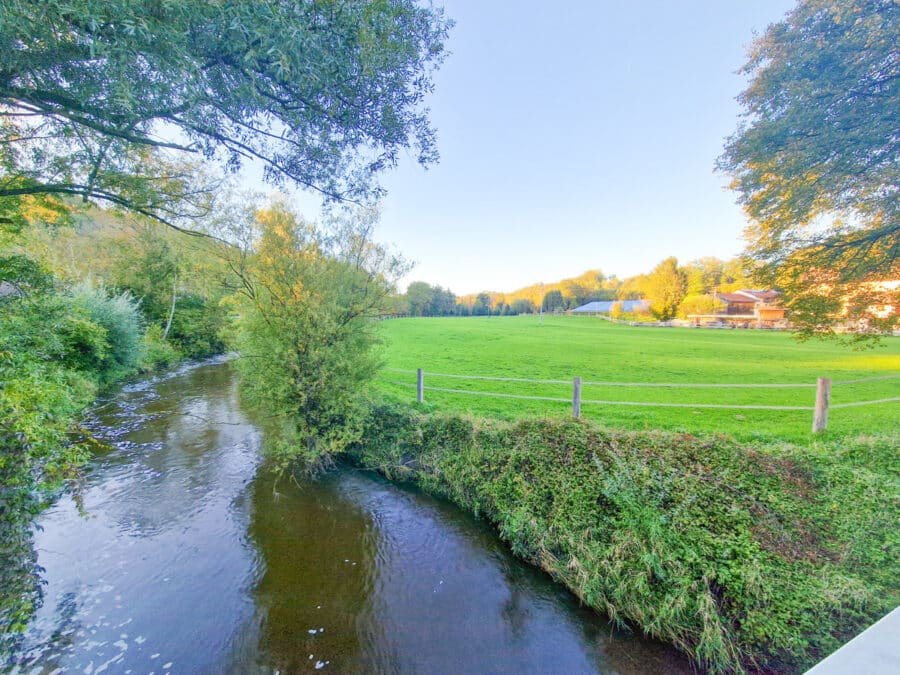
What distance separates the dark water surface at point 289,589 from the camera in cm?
322

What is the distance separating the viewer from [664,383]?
378 inches

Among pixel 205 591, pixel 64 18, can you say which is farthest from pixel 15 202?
pixel 205 591

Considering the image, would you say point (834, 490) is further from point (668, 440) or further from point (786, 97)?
point (786, 97)

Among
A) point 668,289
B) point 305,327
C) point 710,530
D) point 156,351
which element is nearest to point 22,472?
point 305,327

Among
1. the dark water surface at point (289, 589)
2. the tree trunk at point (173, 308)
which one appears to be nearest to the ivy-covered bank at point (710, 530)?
the dark water surface at point (289, 589)

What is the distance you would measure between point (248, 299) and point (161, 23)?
170 inches

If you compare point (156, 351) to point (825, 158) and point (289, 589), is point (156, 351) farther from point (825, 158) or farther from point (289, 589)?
point (825, 158)

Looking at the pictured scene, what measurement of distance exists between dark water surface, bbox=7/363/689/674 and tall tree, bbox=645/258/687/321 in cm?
5472

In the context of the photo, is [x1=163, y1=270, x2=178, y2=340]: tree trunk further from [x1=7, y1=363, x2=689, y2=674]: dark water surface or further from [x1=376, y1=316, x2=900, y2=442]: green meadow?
[x1=7, y1=363, x2=689, y2=674]: dark water surface

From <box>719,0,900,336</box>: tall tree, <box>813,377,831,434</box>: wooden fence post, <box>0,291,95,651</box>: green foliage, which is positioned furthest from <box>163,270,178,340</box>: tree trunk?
<box>813,377,831,434</box>: wooden fence post

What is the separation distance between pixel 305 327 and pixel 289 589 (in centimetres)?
405

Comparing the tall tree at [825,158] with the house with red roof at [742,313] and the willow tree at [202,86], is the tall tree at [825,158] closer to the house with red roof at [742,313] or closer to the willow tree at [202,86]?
the willow tree at [202,86]

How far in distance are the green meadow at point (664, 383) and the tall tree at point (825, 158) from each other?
1492 millimetres

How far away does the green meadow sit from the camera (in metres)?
6.82
